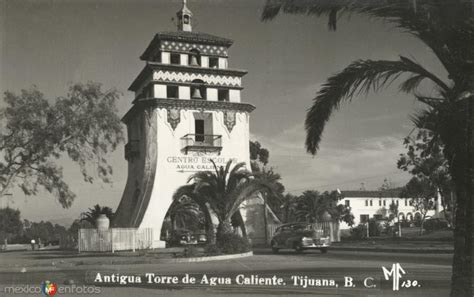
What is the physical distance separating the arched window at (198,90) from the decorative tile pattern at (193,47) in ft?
5.27

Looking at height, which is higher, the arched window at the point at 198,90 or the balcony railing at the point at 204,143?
the arched window at the point at 198,90

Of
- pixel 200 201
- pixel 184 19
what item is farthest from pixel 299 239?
pixel 184 19

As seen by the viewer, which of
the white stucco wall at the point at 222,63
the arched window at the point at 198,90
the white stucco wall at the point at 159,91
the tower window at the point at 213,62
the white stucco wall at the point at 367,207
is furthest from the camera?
the white stucco wall at the point at 367,207

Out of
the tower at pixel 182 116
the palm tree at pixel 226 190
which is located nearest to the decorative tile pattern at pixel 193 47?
the tower at pixel 182 116

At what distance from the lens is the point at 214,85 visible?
26.2 meters

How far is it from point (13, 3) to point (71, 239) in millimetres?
24532

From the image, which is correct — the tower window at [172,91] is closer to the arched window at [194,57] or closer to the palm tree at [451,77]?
→ the arched window at [194,57]

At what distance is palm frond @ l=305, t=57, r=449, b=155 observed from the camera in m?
8.47

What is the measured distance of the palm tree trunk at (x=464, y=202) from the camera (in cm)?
766

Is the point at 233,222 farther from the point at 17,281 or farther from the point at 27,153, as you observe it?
the point at 17,281

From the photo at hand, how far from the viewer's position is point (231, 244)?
20.2 metres

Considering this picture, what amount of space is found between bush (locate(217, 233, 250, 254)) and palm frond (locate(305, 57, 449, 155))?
11.4m

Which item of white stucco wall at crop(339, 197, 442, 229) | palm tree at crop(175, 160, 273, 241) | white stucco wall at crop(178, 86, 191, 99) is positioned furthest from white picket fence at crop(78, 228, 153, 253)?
white stucco wall at crop(339, 197, 442, 229)

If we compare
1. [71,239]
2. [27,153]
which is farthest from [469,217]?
[71,239]
